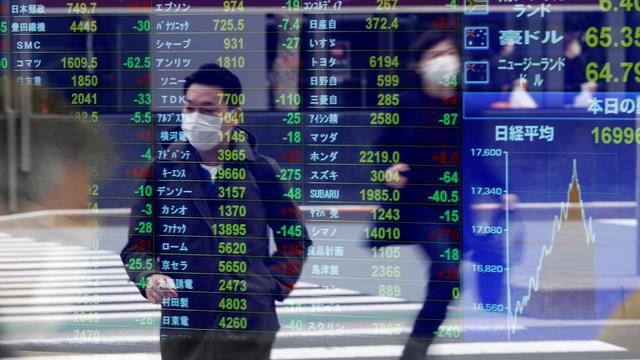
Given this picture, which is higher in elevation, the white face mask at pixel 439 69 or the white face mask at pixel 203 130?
the white face mask at pixel 439 69

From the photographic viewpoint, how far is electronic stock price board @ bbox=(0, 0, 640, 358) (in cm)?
356

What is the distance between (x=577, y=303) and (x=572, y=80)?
1.07 m

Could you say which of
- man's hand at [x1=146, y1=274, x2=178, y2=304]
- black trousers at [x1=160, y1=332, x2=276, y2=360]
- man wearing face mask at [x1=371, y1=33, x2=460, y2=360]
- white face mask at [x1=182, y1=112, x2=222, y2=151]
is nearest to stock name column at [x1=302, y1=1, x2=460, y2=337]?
man wearing face mask at [x1=371, y1=33, x2=460, y2=360]

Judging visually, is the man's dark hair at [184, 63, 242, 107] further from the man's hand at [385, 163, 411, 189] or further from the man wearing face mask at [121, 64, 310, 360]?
the man's hand at [385, 163, 411, 189]

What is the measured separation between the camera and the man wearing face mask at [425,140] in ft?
11.8

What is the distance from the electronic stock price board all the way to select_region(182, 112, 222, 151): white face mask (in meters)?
0.01

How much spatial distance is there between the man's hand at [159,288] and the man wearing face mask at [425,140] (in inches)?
43.0

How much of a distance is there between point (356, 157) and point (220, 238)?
0.80m

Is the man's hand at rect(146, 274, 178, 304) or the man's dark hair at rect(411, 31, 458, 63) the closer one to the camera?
the man's dark hair at rect(411, 31, 458, 63)

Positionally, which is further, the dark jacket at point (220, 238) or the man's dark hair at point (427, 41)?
the dark jacket at point (220, 238)

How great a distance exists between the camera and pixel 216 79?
3.78 meters

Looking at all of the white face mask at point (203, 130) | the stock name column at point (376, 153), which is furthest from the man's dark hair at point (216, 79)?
the stock name column at point (376, 153)

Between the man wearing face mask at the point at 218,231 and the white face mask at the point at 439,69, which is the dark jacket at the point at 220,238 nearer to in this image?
the man wearing face mask at the point at 218,231

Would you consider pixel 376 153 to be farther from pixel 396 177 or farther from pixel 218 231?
pixel 218 231
